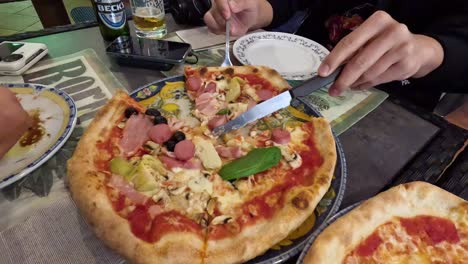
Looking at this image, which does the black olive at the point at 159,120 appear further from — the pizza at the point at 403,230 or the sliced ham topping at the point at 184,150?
the pizza at the point at 403,230

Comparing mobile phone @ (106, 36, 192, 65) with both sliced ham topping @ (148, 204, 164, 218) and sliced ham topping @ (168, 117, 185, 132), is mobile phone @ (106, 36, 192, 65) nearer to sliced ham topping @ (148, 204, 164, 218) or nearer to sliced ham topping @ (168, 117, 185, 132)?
sliced ham topping @ (168, 117, 185, 132)

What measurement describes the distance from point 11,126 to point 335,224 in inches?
32.0

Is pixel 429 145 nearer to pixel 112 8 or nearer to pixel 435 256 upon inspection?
pixel 435 256

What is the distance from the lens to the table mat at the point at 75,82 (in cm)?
102

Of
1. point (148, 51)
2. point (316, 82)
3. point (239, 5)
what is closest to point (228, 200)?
point (316, 82)

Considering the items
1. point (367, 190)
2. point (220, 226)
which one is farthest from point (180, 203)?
point (367, 190)

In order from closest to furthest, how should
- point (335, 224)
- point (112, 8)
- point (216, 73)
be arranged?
point (335, 224) → point (216, 73) → point (112, 8)

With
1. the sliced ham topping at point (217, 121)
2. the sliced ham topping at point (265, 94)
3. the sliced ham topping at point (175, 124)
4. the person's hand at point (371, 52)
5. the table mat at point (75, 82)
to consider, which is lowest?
the table mat at point (75, 82)

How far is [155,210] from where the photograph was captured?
2.76ft

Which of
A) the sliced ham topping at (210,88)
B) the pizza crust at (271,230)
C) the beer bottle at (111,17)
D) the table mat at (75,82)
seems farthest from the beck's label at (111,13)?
the pizza crust at (271,230)

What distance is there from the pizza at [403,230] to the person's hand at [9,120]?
77 cm

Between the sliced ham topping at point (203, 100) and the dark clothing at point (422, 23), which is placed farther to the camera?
the dark clothing at point (422, 23)

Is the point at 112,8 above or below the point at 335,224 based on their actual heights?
above

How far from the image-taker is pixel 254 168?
0.92m
